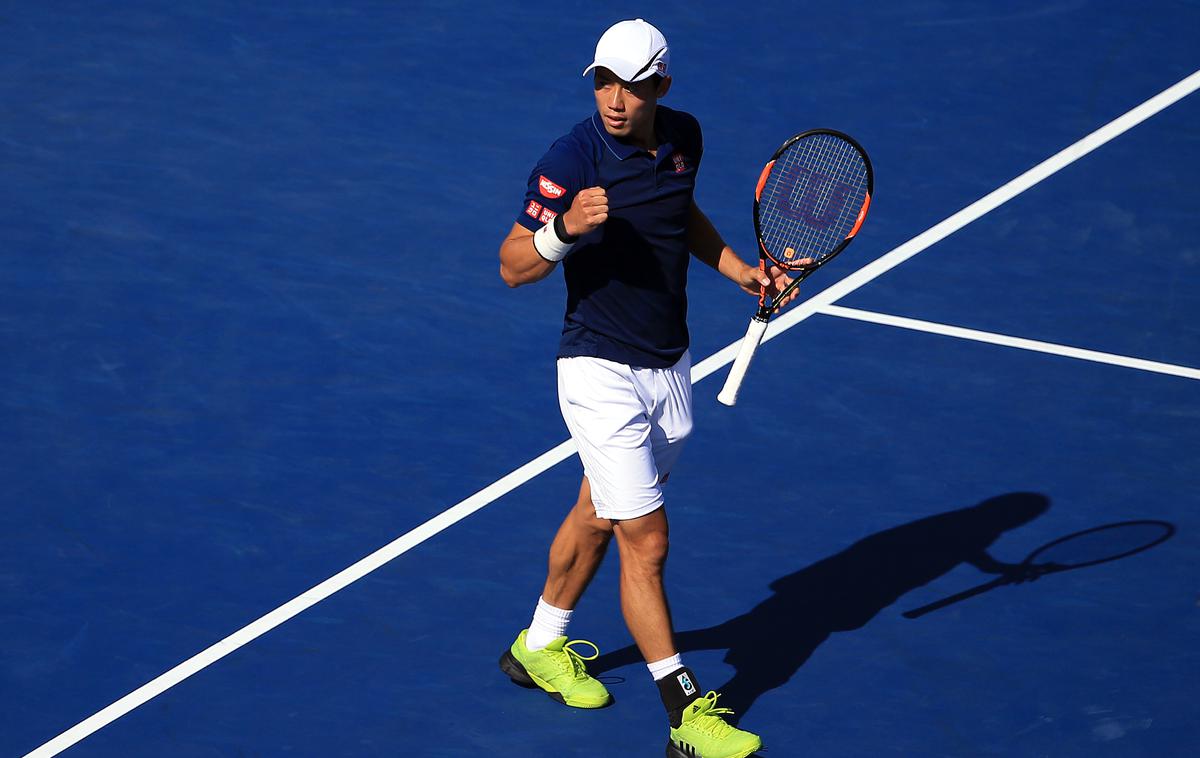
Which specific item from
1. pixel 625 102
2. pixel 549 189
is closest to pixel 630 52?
pixel 625 102

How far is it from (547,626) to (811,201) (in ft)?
7.51

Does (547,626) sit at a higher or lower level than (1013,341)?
lower

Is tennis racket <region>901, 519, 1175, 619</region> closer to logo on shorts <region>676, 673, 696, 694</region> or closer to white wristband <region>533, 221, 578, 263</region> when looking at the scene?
logo on shorts <region>676, 673, 696, 694</region>

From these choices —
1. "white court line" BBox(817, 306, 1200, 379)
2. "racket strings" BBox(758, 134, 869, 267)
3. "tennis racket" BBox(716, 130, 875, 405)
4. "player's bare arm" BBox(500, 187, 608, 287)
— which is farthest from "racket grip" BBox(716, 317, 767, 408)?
"white court line" BBox(817, 306, 1200, 379)

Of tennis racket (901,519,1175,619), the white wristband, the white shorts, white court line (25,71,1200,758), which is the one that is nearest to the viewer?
the white wristband

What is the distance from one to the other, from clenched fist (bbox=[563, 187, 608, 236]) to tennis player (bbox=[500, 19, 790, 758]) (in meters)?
0.21

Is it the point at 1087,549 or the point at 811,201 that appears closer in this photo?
the point at 1087,549

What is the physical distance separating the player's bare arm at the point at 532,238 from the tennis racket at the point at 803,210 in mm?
829

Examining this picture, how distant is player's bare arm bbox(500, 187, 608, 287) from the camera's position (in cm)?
547

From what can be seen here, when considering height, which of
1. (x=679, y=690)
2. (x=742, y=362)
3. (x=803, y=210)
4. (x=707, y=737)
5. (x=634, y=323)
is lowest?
(x=707, y=737)

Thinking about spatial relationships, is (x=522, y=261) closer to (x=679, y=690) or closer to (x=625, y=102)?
(x=625, y=102)

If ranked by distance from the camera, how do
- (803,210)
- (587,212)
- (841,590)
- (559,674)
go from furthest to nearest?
1. (803,210)
2. (841,590)
3. (559,674)
4. (587,212)

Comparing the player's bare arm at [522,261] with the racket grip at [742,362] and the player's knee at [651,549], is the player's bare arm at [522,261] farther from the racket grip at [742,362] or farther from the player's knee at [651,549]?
the player's knee at [651,549]

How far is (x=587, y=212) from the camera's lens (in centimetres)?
546
